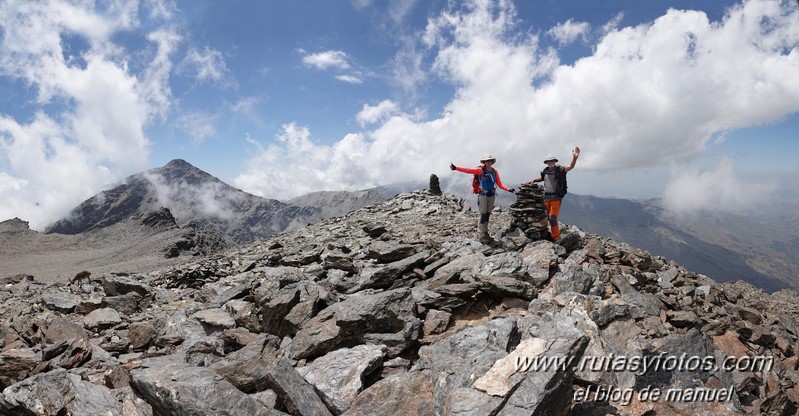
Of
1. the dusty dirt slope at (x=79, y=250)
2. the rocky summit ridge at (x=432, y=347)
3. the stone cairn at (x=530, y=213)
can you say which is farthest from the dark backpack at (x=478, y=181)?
the dusty dirt slope at (x=79, y=250)

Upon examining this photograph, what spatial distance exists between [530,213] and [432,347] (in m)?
11.5

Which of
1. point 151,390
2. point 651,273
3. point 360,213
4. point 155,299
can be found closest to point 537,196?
point 651,273

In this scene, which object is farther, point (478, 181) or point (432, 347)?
point (478, 181)

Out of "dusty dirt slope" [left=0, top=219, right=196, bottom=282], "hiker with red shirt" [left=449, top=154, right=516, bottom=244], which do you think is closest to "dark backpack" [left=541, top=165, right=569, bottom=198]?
"hiker with red shirt" [left=449, top=154, right=516, bottom=244]

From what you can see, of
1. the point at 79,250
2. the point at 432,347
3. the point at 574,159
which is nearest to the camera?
the point at 432,347

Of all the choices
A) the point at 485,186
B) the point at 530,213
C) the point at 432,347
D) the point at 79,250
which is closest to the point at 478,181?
the point at 485,186

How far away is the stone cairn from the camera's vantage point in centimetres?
1850

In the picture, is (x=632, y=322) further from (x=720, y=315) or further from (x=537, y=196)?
(x=537, y=196)

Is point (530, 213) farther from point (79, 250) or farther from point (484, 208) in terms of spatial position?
point (79, 250)

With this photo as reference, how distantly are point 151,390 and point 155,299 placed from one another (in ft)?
43.4

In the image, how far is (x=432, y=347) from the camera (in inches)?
364

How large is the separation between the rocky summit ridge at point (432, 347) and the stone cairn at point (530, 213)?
0.29 meters

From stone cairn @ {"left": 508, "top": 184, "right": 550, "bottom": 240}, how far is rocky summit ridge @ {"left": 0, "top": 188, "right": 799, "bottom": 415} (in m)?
0.29

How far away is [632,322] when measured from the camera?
10648 mm
